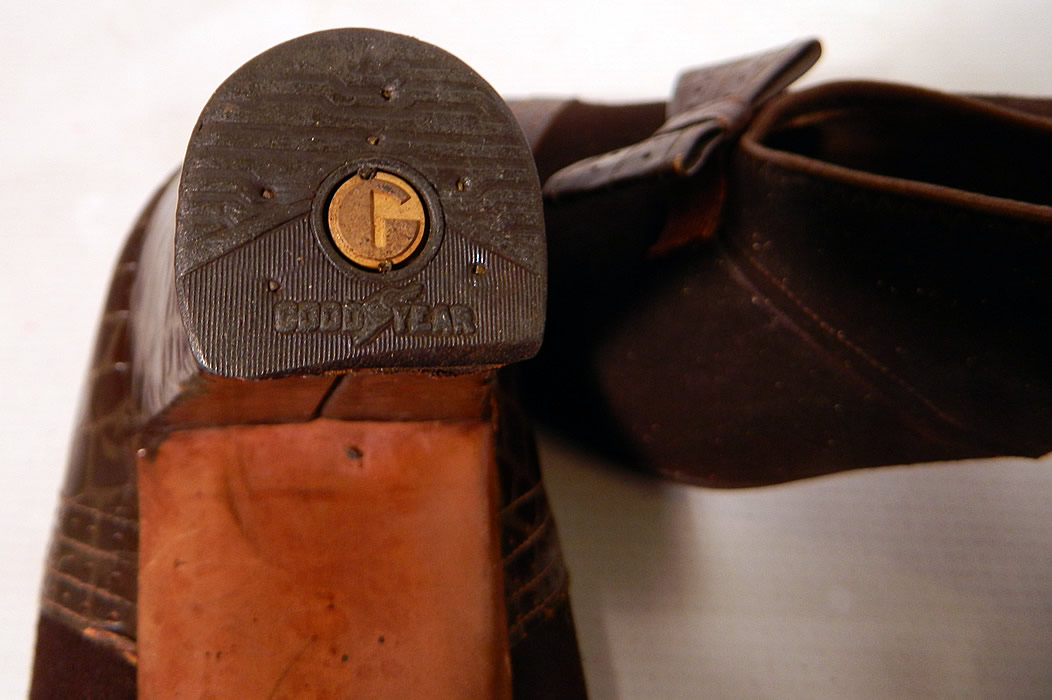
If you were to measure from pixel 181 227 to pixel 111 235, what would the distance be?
52cm

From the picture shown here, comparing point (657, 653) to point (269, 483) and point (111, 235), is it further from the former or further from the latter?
point (111, 235)

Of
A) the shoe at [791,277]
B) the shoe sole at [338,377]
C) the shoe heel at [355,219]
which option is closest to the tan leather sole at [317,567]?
the shoe sole at [338,377]

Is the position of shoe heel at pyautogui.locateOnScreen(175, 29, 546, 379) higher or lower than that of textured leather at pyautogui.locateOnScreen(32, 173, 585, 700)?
higher

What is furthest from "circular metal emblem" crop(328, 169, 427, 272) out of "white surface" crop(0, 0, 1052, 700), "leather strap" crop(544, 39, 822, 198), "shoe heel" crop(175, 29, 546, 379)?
"white surface" crop(0, 0, 1052, 700)

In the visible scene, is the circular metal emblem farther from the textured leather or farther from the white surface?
the white surface

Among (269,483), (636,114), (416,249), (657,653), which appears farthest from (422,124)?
(657,653)

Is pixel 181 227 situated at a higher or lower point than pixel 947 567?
higher

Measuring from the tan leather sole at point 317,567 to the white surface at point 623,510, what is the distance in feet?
0.92

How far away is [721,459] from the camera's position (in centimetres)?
73

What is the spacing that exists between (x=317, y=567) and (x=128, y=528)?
0.51 ft

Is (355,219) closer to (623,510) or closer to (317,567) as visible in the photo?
(317,567)

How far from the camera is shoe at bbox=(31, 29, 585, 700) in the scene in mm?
427

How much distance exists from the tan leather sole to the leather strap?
0.76 feet

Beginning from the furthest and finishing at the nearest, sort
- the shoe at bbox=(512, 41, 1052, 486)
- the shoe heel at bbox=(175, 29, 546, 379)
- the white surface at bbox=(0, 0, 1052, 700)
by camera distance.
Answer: the white surface at bbox=(0, 0, 1052, 700) < the shoe at bbox=(512, 41, 1052, 486) < the shoe heel at bbox=(175, 29, 546, 379)
